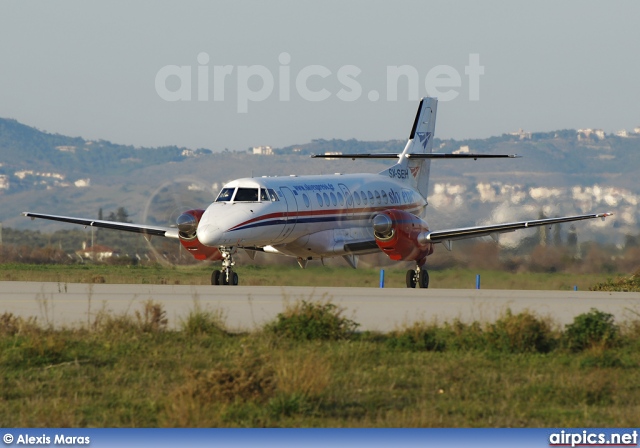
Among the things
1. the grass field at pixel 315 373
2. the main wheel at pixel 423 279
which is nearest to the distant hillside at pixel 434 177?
the main wheel at pixel 423 279

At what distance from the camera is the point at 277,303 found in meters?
23.6

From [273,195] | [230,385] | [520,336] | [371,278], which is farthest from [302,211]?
[230,385]

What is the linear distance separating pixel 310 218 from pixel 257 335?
15502 millimetres

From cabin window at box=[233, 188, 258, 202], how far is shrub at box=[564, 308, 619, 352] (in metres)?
14.2

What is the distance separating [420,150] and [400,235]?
10.7 meters

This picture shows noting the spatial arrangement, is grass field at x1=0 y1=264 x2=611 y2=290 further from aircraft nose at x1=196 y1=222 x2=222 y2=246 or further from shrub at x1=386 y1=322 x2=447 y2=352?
shrub at x1=386 y1=322 x2=447 y2=352

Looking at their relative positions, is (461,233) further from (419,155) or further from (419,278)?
(419,155)

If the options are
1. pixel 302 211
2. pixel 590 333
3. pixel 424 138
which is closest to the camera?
pixel 590 333

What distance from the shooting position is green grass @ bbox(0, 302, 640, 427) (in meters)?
12.3

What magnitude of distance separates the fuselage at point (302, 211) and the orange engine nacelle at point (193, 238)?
151 cm

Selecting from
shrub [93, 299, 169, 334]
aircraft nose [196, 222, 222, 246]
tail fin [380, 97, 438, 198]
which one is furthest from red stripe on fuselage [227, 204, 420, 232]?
shrub [93, 299, 169, 334]

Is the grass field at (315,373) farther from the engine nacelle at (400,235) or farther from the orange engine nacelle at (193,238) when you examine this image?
the engine nacelle at (400,235)

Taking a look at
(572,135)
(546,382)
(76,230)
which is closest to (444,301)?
(546,382)

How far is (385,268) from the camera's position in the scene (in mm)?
41188
